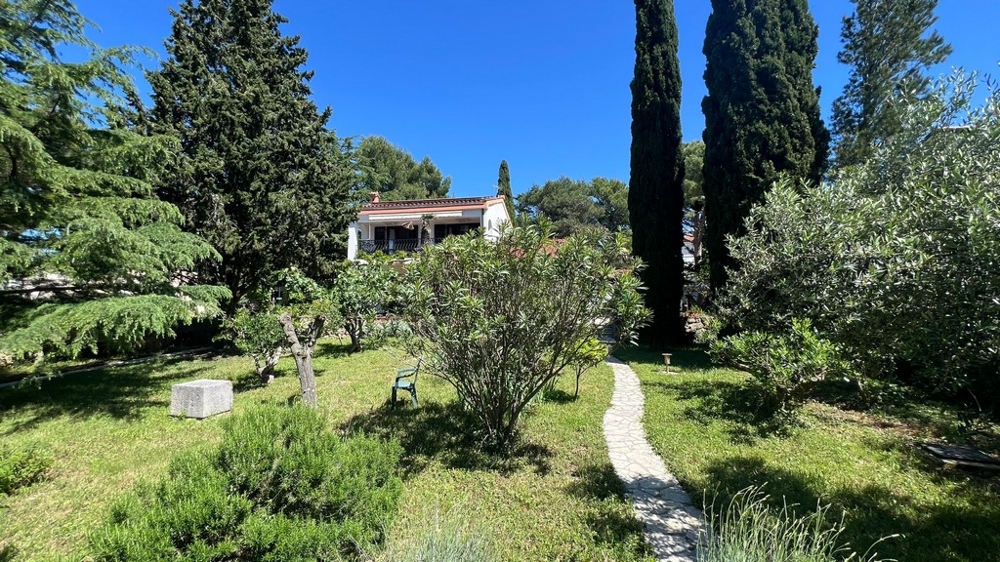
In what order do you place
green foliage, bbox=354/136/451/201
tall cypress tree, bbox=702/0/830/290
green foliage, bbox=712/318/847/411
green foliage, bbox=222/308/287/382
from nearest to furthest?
green foliage, bbox=712/318/847/411 < green foliage, bbox=222/308/287/382 < tall cypress tree, bbox=702/0/830/290 < green foliage, bbox=354/136/451/201

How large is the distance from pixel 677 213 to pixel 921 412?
32.1 ft

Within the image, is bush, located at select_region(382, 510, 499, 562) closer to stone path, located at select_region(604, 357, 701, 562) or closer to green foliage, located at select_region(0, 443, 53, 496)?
stone path, located at select_region(604, 357, 701, 562)

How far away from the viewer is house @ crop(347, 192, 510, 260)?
83.8ft

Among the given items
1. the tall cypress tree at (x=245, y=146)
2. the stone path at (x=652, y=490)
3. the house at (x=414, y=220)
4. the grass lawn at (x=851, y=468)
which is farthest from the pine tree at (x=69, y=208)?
the house at (x=414, y=220)

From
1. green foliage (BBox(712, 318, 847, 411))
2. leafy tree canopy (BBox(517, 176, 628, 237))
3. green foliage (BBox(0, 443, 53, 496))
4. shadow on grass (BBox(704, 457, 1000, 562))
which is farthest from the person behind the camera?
leafy tree canopy (BBox(517, 176, 628, 237))

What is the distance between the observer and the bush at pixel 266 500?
2.42 meters

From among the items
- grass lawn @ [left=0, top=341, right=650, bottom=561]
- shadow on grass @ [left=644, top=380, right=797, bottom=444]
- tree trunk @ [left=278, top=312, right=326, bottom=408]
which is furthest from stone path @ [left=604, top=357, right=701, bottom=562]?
tree trunk @ [left=278, top=312, right=326, bottom=408]

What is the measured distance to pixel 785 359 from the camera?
5504 mm

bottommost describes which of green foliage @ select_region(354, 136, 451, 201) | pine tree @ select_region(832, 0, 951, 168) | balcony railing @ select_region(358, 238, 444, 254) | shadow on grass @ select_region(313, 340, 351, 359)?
shadow on grass @ select_region(313, 340, 351, 359)

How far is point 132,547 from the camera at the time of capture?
2.23 metres

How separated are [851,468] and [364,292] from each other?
28.8 feet

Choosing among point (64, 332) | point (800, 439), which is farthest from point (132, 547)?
point (800, 439)

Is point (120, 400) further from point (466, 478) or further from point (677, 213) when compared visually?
point (677, 213)

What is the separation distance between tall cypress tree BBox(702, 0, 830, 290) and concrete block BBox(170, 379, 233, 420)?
13.3 metres
